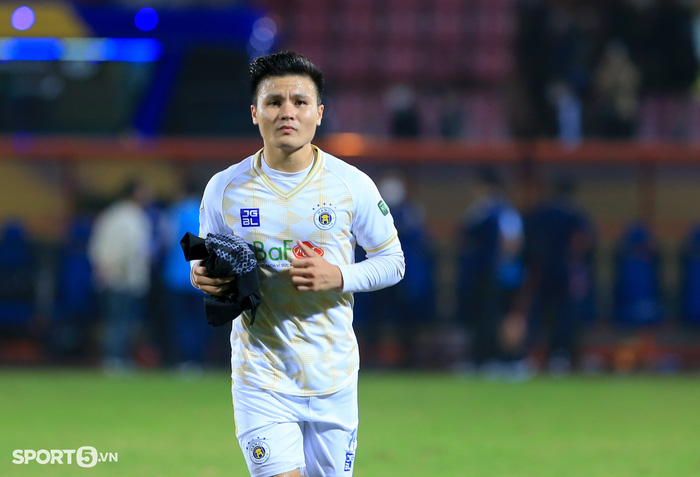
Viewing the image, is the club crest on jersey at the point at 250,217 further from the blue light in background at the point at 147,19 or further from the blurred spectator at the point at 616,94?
the blurred spectator at the point at 616,94

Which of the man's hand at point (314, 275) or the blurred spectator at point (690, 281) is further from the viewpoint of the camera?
the blurred spectator at point (690, 281)

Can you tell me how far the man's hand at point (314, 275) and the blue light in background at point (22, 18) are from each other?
1394 cm

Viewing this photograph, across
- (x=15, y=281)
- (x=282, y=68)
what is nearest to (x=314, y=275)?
(x=282, y=68)

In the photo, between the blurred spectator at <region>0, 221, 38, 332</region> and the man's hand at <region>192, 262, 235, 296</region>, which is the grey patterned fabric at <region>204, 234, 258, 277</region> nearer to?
the man's hand at <region>192, 262, 235, 296</region>

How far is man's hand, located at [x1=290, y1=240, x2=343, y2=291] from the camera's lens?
13.7ft

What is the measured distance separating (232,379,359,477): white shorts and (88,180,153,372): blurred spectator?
9406mm

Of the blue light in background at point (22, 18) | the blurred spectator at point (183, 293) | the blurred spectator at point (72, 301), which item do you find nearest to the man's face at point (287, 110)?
the blurred spectator at point (183, 293)

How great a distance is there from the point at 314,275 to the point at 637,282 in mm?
11165

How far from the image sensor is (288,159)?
441 cm

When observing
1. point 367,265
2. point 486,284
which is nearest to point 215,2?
point 486,284

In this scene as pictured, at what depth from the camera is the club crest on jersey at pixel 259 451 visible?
4.22 meters

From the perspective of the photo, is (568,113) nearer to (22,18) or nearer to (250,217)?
(22,18)

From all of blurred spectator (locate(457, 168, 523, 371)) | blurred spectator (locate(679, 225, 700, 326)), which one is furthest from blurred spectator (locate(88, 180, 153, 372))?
blurred spectator (locate(679, 225, 700, 326))

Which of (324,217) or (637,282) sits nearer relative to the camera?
(324,217)
